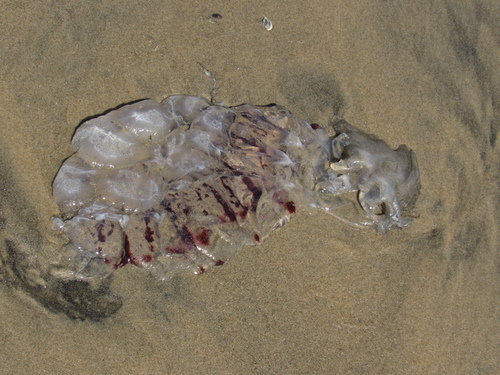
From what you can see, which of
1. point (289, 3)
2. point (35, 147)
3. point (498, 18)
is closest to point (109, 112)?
point (35, 147)

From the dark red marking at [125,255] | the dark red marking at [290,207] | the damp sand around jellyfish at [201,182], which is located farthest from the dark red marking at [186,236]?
the dark red marking at [290,207]

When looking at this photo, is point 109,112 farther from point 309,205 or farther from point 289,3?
point 289,3

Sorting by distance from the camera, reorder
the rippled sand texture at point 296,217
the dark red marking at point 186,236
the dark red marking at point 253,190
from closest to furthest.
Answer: the rippled sand texture at point 296,217 < the dark red marking at point 186,236 < the dark red marking at point 253,190

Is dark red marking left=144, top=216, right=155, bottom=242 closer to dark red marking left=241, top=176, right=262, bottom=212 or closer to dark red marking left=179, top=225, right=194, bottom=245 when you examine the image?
dark red marking left=179, top=225, right=194, bottom=245

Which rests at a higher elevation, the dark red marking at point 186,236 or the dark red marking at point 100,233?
the dark red marking at point 186,236

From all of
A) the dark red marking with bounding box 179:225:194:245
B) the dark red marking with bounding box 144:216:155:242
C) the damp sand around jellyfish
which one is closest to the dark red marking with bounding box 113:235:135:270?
the damp sand around jellyfish

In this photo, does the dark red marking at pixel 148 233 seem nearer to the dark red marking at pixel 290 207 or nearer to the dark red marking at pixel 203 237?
the dark red marking at pixel 203 237
